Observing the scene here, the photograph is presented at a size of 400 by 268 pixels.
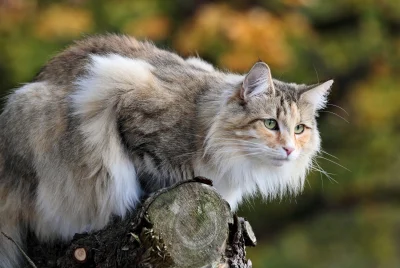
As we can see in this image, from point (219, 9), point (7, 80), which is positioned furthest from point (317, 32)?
point (7, 80)

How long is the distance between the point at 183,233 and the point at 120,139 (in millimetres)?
999

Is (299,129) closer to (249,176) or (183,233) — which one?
(249,176)

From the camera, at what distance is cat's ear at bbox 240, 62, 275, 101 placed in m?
4.47

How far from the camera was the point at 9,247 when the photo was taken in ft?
14.9

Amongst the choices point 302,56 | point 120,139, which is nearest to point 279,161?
point 120,139

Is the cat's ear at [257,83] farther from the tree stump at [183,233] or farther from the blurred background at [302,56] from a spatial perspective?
the blurred background at [302,56]

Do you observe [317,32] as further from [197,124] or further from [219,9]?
[197,124]

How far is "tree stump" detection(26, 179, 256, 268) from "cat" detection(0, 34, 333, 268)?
2.29ft

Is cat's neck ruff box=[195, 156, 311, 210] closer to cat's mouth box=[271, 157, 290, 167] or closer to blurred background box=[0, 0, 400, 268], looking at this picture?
cat's mouth box=[271, 157, 290, 167]

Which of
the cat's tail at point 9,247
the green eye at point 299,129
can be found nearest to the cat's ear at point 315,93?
the green eye at point 299,129

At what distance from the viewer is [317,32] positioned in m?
10.3

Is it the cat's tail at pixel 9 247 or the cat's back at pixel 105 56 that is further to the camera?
the cat's back at pixel 105 56

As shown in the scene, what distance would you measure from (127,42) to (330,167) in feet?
16.9

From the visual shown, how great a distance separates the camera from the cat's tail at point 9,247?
453cm
